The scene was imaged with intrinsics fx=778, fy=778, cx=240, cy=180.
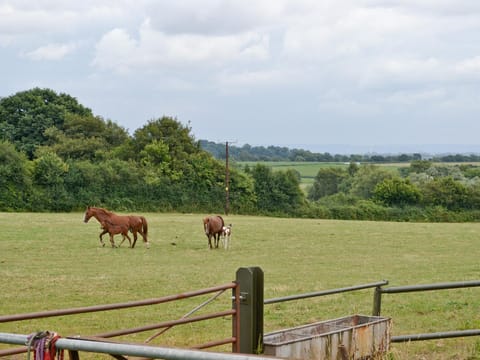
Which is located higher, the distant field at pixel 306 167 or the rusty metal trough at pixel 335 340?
the distant field at pixel 306 167

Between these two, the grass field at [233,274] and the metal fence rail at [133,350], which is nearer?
the metal fence rail at [133,350]

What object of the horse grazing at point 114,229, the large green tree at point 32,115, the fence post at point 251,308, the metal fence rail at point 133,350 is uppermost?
the large green tree at point 32,115

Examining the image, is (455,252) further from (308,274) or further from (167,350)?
(167,350)

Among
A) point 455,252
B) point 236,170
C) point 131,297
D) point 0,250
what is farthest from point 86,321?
point 236,170

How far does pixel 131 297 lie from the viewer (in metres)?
16.2

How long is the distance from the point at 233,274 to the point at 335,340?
12407mm

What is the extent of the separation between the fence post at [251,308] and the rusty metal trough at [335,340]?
0.14 metres

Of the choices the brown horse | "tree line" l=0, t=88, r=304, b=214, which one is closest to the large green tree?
"tree line" l=0, t=88, r=304, b=214

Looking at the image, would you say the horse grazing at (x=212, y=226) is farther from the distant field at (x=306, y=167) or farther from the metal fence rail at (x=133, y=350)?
the distant field at (x=306, y=167)

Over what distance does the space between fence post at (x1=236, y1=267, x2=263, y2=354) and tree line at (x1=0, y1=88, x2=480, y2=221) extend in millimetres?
50933

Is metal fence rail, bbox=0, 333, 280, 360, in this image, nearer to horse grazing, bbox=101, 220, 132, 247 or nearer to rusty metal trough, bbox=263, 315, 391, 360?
rusty metal trough, bbox=263, 315, 391, 360

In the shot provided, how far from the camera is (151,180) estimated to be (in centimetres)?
6081

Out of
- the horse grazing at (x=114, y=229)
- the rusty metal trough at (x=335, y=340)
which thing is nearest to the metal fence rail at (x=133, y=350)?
the rusty metal trough at (x=335, y=340)

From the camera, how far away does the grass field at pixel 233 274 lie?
12.8 metres
